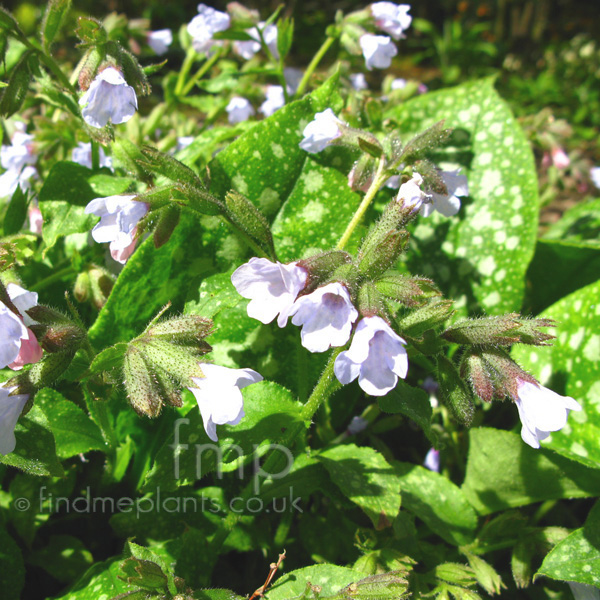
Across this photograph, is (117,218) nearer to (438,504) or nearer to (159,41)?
(438,504)

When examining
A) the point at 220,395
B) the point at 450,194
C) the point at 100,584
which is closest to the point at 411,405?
the point at 220,395

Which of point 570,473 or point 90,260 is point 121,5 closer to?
point 90,260

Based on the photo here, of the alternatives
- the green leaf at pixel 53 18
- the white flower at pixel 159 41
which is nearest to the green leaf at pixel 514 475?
the green leaf at pixel 53 18

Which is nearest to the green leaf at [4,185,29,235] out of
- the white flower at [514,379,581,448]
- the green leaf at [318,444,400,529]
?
the green leaf at [318,444,400,529]

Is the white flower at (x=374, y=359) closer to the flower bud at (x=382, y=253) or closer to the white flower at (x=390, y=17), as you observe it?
the flower bud at (x=382, y=253)

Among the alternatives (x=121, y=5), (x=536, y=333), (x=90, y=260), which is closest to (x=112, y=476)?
(x=90, y=260)

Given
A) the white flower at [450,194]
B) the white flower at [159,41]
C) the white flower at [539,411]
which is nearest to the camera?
the white flower at [539,411]
